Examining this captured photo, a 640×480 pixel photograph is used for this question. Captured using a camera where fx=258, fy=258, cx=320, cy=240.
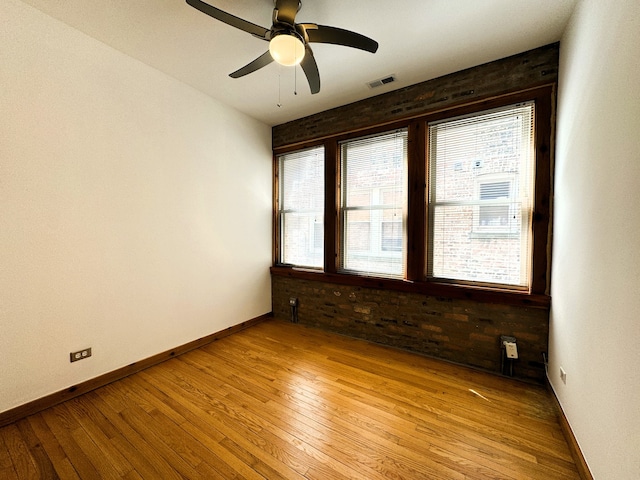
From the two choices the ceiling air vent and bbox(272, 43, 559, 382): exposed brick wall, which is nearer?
bbox(272, 43, 559, 382): exposed brick wall

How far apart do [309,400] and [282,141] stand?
135 inches

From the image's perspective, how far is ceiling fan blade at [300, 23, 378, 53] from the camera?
1.68 m

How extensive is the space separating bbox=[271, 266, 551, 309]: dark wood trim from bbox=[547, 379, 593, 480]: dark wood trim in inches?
30.2

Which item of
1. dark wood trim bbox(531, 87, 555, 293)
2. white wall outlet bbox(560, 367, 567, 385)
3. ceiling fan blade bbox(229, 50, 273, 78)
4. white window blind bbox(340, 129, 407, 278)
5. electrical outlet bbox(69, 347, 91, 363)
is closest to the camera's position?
white wall outlet bbox(560, 367, 567, 385)

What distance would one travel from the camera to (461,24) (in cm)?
203

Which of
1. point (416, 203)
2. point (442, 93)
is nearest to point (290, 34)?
point (442, 93)

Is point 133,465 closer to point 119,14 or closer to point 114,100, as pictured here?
point 114,100

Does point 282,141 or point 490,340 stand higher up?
point 282,141

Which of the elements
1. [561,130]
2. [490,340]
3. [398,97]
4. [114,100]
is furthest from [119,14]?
[490,340]

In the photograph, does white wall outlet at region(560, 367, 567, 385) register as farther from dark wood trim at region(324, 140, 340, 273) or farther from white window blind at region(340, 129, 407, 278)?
dark wood trim at region(324, 140, 340, 273)

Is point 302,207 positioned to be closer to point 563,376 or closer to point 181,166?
point 181,166

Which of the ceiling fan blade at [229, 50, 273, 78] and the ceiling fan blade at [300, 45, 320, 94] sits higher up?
the ceiling fan blade at [229, 50, 273, 78]

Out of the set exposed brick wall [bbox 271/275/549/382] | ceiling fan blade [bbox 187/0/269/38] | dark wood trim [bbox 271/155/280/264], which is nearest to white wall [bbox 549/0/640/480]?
exposed brick wall [bbox 271/275/549/382]

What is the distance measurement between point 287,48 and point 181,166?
189 centimetres
